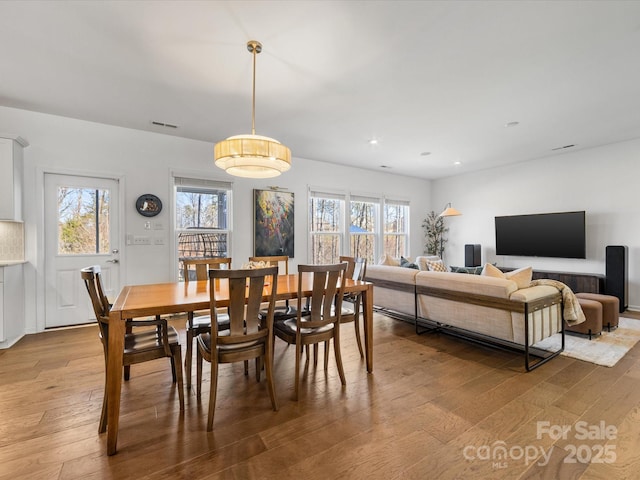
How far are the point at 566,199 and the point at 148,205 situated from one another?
281 inches

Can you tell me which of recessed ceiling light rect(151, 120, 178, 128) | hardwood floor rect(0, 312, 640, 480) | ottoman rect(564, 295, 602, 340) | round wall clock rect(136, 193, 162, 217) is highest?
recessed ceiling light rect(151, 120, 178, 128)

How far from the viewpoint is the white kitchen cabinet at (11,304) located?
10.4ft

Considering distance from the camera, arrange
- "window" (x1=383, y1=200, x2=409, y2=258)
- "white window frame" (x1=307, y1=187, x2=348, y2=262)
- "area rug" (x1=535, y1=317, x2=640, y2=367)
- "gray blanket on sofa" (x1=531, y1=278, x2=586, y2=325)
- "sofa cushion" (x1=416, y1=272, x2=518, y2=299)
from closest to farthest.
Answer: "sofa cushion" (x1=416, y1=272, x2=518, y2=299) < "area rug" (x1=535, y1=317, x2=640, y2=367) < "gray blanket on sofa" (x1=531, y1=278, x2=586, y2=325) < "white window frame" (x1=307, y1=187, x2=348, y2=262) < "window" (x1=383, y1=200, x2=409, y2=258)

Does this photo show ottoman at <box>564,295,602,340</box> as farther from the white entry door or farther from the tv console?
the white entry door

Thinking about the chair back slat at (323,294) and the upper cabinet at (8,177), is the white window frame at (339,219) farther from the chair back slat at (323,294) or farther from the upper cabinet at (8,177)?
the upper cabinet at (8,177)

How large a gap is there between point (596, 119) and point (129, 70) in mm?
5480

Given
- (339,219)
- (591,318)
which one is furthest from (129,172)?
(591,318)

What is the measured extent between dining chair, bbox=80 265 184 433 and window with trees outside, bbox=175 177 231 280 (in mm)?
2605

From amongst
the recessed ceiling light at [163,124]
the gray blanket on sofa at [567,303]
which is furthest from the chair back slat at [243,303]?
the recessed ceiling light at [163,124]

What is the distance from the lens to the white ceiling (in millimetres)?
2049

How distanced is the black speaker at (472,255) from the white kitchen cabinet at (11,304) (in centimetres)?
741

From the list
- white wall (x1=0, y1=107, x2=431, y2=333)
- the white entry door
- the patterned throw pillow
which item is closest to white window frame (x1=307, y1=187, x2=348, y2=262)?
white wall (x1=0, y1=107, x2=431, y2=333)

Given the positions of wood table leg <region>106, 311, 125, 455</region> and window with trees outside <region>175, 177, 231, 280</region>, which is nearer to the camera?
wood table leg <region>106, 311, 125, 455</region>

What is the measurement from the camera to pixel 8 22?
2109mm
